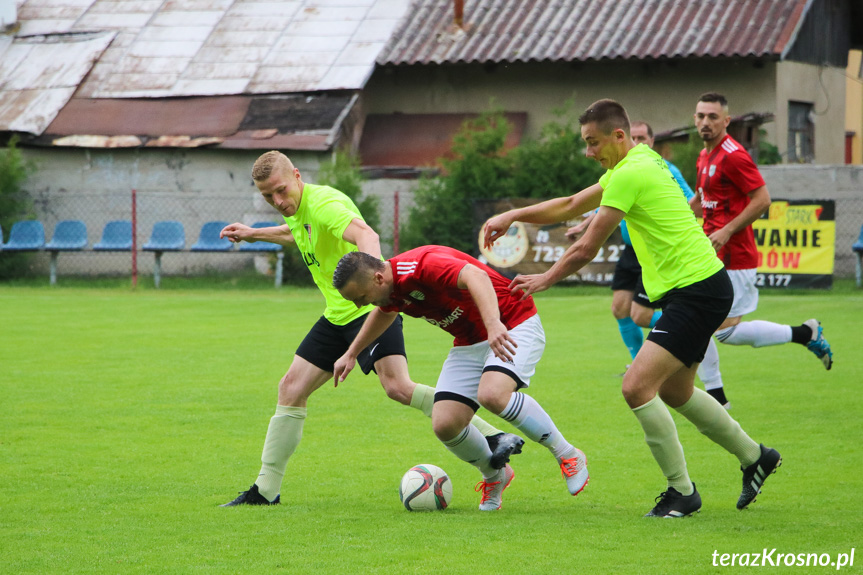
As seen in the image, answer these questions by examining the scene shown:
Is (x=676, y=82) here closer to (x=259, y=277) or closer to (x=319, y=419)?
(x=259, y=277)

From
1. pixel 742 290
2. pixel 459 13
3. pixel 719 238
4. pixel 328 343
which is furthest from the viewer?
pixel 459 13

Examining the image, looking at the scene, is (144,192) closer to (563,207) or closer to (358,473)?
(358,473)

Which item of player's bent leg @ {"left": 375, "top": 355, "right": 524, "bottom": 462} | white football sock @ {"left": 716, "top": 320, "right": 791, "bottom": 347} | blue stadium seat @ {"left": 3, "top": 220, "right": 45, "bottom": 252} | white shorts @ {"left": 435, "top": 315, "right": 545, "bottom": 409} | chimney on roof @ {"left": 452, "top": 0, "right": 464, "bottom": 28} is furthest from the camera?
chimney on roof @ {"left": 452, "top": 0, "right": 464, "bottom": 28}

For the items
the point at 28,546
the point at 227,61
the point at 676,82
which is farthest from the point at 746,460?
the point at 227,61

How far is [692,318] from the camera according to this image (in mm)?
5285

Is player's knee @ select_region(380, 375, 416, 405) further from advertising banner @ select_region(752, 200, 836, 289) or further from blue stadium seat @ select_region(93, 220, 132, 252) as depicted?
blue stadium seat @ select_region(93, 220, 132, 252)

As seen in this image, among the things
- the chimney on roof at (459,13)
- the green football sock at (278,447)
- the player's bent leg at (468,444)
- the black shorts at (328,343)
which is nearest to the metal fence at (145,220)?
the chimney on roof at (459,13)

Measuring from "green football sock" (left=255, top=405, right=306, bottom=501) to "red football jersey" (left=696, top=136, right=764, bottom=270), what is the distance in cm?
360

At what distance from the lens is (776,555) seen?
4.42 m

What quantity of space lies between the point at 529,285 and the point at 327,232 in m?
1.33

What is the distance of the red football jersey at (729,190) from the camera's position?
8.01 meters

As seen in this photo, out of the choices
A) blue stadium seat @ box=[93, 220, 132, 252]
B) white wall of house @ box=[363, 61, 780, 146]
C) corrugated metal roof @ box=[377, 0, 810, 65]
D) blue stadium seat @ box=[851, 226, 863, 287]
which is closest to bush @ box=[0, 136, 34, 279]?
blue stadium seat @ box=[93, 220, 132, 252]

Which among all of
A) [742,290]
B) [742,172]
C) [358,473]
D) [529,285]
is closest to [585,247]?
[529,285]

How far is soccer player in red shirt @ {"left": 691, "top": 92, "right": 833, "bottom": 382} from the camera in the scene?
7.98 metres
